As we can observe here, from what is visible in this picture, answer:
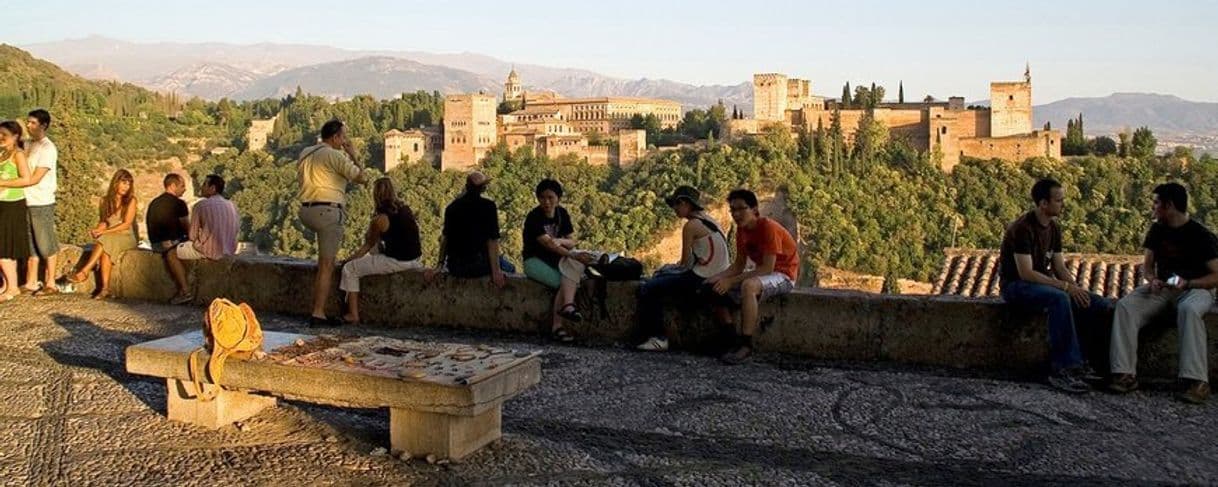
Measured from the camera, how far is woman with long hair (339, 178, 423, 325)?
7438 mm

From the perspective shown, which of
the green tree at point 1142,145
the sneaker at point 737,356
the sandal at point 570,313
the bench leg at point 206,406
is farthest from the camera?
the green tree at point 1142,145

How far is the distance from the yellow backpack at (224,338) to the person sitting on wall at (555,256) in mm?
2775

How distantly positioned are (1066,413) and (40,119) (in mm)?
7624

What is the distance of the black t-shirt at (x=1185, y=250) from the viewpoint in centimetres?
570

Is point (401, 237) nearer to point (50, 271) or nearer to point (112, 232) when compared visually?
point (112, 232)

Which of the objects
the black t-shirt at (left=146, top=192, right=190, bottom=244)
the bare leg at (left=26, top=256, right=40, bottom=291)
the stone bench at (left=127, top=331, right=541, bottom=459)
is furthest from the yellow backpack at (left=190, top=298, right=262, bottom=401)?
the bare leg at (left=26, top=256, right=40, bottom=291)

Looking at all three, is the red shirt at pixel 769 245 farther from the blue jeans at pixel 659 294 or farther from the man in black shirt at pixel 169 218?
the man in black shirt at pixel 169 218

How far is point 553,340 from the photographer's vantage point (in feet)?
22.9

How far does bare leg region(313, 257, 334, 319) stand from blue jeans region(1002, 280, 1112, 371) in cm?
441

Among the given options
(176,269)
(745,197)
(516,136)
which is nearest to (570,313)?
(745,197)

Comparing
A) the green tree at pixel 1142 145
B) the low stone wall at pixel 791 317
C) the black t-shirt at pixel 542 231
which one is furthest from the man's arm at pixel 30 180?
the green tree at pixel 1142 145

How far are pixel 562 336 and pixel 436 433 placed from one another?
2.90m

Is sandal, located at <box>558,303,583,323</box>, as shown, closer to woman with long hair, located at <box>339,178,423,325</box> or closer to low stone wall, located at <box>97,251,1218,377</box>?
low stone wall, located at <box>97,251,1218,377</box>

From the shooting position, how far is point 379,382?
13.2 ft
